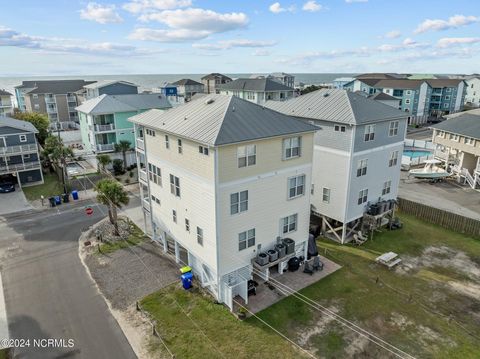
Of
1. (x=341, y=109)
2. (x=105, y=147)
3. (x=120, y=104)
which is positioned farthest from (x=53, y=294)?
(x=120, y=104)

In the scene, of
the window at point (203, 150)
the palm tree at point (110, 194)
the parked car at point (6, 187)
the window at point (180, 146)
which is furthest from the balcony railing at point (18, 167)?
the window at point (203, 150)

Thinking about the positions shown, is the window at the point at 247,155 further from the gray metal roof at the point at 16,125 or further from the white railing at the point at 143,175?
the gray metal roof at the point at 16,125

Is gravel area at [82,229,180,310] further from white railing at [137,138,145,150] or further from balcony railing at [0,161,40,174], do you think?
balcony railing at [0,161,40,174]

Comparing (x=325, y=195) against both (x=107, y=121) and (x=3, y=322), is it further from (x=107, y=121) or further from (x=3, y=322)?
(x=107, y=121)

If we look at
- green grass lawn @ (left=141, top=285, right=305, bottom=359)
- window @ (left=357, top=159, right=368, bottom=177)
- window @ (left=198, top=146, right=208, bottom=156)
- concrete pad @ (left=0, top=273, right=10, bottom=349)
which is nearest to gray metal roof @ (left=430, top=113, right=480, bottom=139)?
window @ (left=357, top=159, right=368, bottom=177)

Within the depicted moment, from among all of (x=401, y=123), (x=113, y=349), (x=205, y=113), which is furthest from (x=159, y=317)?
(x=401, y=123)
